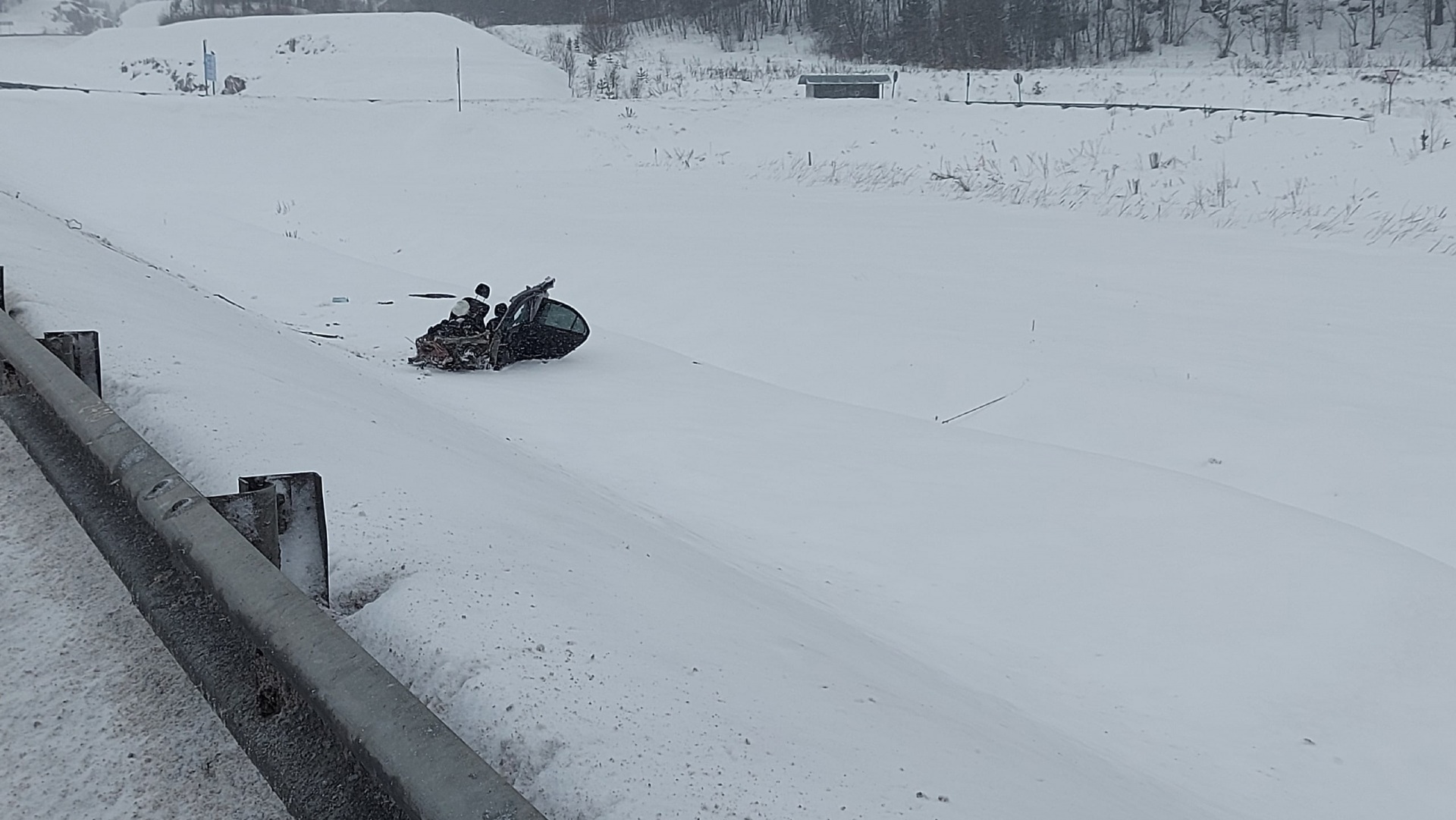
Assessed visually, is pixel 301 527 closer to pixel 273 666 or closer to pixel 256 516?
pixel 256 516

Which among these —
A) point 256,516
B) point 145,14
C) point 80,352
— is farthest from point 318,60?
point 145,14

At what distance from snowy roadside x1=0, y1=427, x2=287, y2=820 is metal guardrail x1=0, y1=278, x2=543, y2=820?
10cm

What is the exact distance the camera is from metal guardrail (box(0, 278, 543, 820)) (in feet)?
5.39

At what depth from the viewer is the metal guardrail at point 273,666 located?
5.39 feet

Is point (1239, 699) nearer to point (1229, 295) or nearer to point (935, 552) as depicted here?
point (935, 552)

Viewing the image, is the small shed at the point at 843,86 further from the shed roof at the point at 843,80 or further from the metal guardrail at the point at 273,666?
the metal guardrail at the point at 273,666

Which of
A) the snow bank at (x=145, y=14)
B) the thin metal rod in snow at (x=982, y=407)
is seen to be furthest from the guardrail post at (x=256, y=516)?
the snow bank at (x=145, y=14)

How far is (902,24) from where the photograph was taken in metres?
60.4

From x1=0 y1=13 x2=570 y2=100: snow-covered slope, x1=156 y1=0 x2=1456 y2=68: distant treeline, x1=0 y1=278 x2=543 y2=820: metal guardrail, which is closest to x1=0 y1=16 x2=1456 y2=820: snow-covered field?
x1=0 y1=278 x2=543 y2=820: metal guardrail

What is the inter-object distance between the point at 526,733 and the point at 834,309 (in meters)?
9.30

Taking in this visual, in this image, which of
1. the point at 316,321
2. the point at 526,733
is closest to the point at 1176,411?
the point at 526,733

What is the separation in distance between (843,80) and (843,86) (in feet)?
1.75

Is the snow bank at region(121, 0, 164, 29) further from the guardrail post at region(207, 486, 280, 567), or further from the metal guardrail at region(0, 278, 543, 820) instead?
the guardrail post at region(207, 486, 280, 567)

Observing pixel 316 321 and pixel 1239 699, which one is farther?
pixel 316 321
